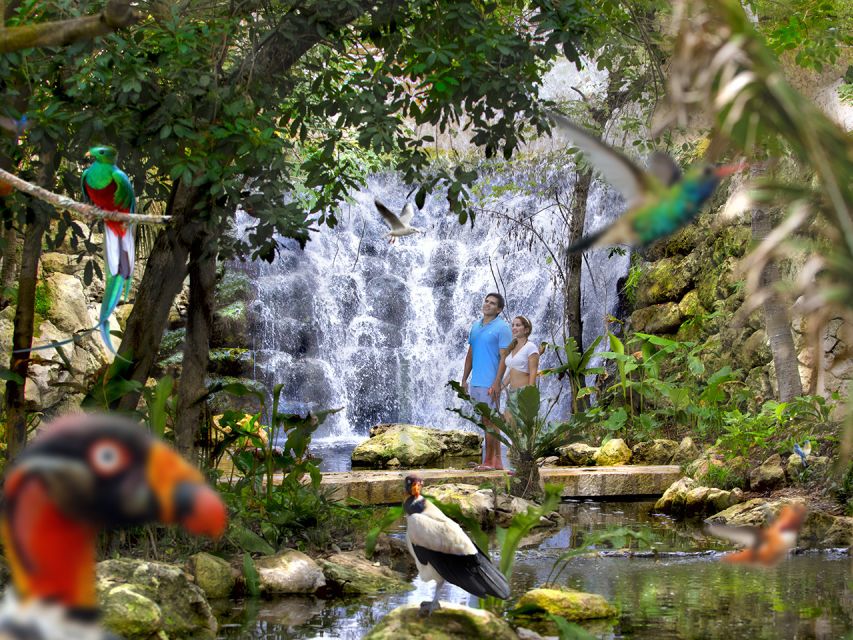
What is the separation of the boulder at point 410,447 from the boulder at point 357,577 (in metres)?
6.20

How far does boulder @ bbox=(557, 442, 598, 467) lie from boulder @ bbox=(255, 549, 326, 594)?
245 inches

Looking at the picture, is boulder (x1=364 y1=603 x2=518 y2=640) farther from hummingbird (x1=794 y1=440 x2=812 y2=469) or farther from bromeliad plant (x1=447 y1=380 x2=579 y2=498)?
hummingbird (x1=794 y1=440 x2=812 y2=469)

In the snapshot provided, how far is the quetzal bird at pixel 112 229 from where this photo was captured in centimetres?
324

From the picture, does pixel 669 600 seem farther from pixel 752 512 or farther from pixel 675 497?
pixel 675 497

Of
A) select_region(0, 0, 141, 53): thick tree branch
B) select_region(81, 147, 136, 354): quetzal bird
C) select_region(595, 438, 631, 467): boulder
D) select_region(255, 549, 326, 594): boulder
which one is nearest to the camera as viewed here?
select_region(0, 0, 141, 53): thick tree branch

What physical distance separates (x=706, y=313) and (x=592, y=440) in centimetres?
289

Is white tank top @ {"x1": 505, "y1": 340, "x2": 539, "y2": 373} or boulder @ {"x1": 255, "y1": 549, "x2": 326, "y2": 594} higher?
white tank top @ {"x1": 505, "y1": 340, "x2": 539, "y2": 373}

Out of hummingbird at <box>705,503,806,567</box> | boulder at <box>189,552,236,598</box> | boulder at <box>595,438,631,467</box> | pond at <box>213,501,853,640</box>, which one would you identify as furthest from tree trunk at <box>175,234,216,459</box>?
boulder at <box>595,438,631,467</box>

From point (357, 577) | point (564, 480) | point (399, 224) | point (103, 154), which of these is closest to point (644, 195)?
point (103, 154)

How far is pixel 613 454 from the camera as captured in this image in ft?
39.3

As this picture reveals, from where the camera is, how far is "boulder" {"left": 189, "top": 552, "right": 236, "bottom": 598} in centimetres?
598

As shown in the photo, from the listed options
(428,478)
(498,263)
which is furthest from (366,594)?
(498,263)

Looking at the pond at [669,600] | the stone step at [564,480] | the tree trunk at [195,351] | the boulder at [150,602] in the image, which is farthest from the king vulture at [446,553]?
the stone step at [564,480]

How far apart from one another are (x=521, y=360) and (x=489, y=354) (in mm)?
339
